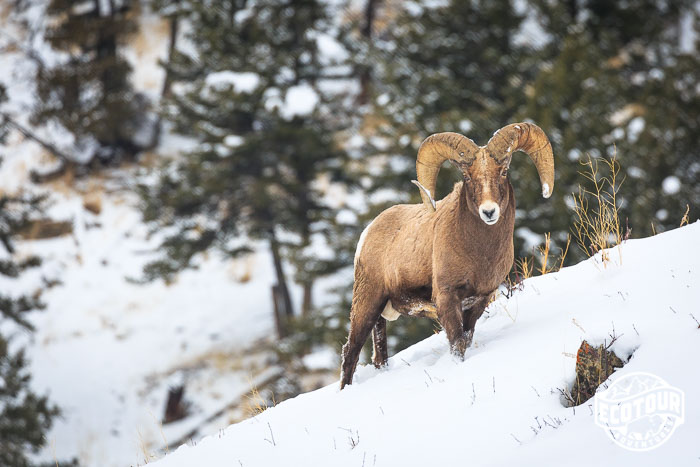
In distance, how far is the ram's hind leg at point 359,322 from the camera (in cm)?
537

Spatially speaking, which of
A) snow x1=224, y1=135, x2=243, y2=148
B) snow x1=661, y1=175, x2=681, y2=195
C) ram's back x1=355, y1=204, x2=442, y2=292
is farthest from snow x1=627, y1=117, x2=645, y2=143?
snow x1=224, y1=135, x2=243, y2=148

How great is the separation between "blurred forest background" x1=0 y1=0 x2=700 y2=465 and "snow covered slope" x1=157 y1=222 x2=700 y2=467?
6050 millimetres

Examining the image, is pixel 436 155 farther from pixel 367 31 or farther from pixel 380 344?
pixel 367 31

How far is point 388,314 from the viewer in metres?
5.50

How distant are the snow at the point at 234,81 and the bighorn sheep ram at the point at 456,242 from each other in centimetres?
1207

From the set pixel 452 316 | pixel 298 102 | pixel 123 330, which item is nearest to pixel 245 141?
pixel 298 102

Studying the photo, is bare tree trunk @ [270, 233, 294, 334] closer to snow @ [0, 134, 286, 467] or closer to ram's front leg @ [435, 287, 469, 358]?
snow @ [0, 134, 286, 467]

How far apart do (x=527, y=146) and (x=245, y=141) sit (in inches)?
490

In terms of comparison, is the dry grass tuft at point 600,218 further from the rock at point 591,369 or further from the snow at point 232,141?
the snow at point 232,141

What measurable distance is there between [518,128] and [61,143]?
81.6ft

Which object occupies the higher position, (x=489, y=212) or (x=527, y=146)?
(x=527, y=146)

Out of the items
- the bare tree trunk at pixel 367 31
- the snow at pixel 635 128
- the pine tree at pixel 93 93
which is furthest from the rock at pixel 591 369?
the pine tree at pixel 93 93

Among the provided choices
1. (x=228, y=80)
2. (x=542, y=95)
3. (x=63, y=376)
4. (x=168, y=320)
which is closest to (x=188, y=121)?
(x=228, y=80)

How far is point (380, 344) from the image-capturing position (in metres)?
5.60
